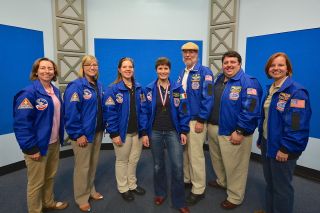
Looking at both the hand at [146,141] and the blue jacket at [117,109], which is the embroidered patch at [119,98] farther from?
the hand at [146,141]

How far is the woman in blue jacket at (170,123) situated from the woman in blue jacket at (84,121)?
628 mm

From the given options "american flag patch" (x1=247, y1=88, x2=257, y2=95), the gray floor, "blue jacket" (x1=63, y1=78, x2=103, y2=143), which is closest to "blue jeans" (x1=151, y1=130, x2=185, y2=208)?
the gray floor

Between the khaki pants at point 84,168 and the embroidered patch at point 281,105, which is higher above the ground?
the embroidered patch at point 281,105

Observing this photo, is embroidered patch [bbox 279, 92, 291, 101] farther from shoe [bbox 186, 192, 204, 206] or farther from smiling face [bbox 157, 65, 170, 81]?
shoe [bbox 186, 192, 204, 206]

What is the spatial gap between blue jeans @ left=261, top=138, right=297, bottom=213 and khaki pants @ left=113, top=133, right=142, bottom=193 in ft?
4.82

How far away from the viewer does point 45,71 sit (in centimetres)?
209

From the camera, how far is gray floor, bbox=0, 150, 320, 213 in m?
2.49

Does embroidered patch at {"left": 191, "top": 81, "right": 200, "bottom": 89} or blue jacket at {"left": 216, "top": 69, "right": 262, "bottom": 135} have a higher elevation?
embroidered patch at {"left": 191, "top": 81, "right": 200, "bottom": 89}

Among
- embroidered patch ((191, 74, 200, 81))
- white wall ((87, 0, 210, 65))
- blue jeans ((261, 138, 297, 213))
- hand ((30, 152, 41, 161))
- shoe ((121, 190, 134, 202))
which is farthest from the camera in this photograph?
white wall ((87, 0, 210, 65))

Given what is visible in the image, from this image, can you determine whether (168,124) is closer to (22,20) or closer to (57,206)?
(57,206)

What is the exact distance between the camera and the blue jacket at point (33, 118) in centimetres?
192

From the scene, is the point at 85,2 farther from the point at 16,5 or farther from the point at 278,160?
the point at 278,160

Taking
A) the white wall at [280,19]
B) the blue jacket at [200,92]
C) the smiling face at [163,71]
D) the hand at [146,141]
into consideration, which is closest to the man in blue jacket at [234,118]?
the blue jacket at [200,92]

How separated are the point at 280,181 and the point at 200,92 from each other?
1.21 m
